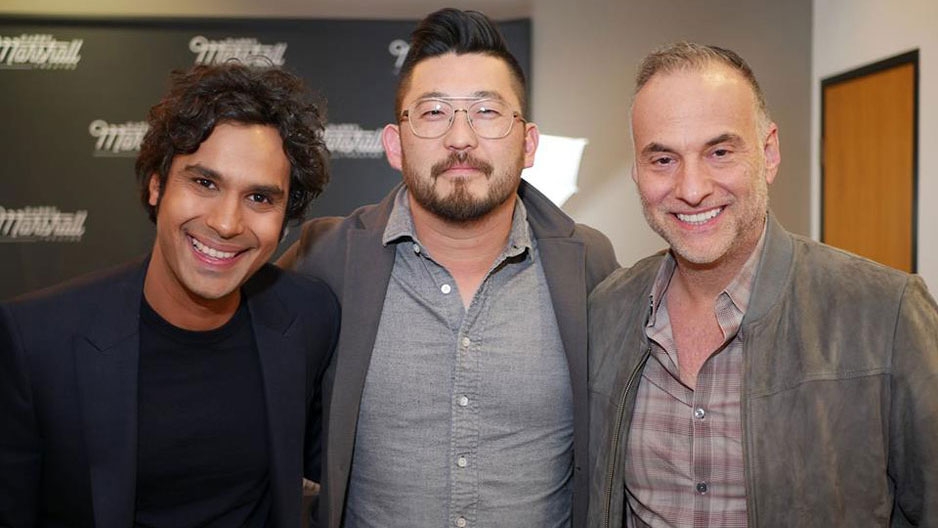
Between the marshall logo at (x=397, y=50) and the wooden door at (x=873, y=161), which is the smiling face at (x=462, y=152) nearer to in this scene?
the marshall logo at (x=397, y=50)

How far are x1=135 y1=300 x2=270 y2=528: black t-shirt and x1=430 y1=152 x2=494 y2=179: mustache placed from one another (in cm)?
66

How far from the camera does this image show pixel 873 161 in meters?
5.02

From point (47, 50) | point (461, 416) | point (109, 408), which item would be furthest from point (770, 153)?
point (47, 50)

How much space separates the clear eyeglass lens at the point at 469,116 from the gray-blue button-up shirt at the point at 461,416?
374mm

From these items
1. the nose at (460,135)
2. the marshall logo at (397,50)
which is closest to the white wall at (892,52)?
the marshall logo at (397,50)

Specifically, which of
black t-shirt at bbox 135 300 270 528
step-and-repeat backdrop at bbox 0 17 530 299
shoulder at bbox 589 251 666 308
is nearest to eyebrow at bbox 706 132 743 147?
shoulder at bbox 589 251 666 308

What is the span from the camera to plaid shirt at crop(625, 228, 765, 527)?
178cm

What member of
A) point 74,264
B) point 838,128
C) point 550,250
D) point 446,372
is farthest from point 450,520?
point 838,128

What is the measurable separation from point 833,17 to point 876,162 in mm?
1050

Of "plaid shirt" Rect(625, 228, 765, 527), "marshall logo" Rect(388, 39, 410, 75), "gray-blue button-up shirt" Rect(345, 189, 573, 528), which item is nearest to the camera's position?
"plaid shirt" Rect(625, 228, 765, 527)

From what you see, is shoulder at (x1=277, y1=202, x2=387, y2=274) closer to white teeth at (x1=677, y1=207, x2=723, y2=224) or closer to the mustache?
the mustache

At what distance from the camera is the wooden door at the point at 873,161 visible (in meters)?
4.64

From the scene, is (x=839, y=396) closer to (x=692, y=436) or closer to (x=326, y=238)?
(x=692, y=436)

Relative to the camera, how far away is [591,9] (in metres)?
5.25
